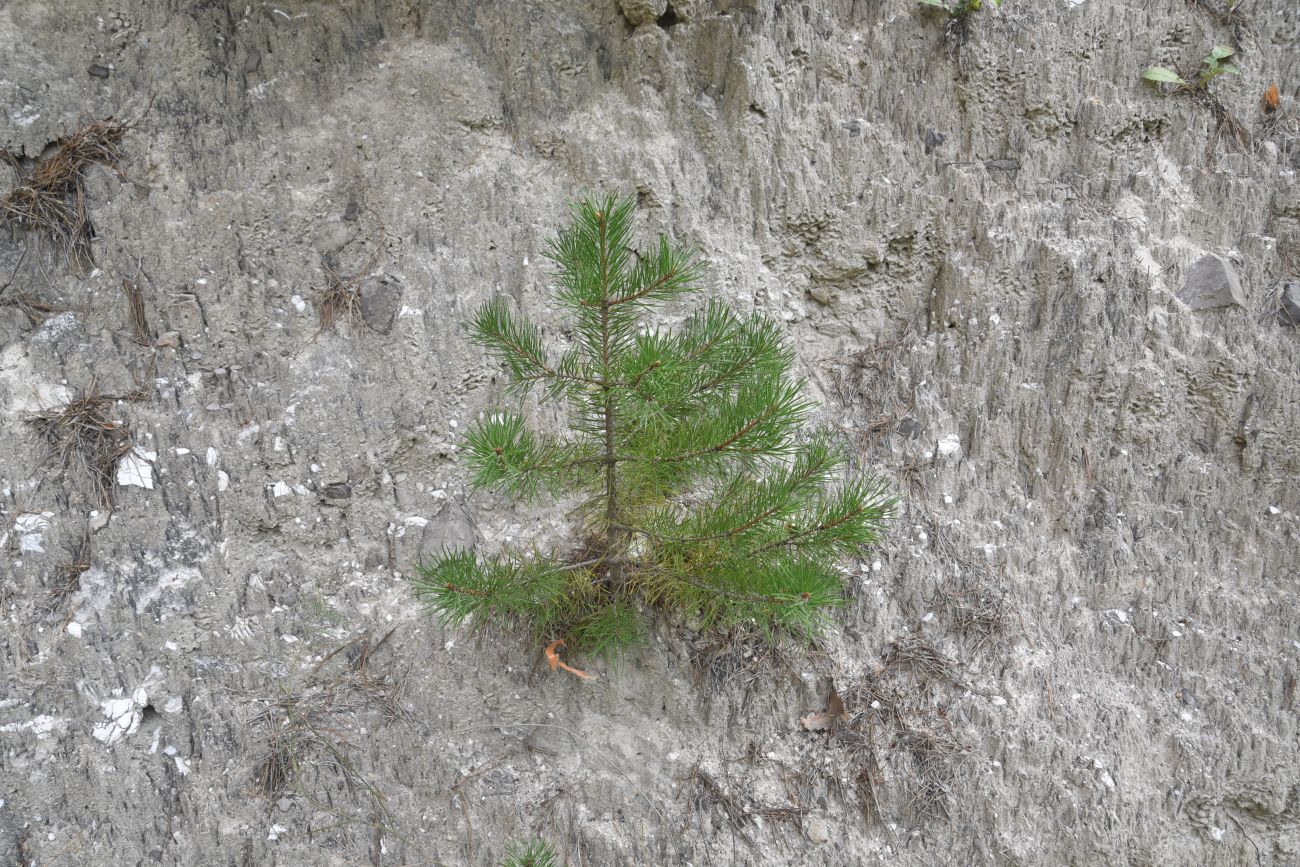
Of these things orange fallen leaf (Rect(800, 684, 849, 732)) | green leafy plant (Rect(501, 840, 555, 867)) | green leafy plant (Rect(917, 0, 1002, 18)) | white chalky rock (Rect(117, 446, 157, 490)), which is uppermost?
green leafy plant (Rect(917, 0, 1002, 18))

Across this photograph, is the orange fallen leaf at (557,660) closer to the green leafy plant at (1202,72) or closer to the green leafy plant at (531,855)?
the green leafy plant at (531,855)

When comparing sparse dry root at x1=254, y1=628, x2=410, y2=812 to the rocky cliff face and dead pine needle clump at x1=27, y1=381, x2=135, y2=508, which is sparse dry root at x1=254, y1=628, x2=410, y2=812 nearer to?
the rocky cliff face

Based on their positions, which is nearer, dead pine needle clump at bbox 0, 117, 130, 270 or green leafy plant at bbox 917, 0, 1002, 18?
dead pine needle clump at bbox 0, 117, 130, 270

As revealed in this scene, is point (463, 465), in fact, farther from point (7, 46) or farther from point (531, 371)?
point (7, 46)

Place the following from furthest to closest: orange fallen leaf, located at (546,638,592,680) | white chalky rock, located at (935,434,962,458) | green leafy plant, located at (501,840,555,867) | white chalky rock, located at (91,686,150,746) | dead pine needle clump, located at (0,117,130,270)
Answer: white chalky rock, located at (935,434,962,458), dead pine needle clump, located at (0,117,130,270), white chalky rock, located at (91,686,150,746), orange fallen leaf, located at (546,638,592,680), green leafy plant, located at (501,840,555,867)

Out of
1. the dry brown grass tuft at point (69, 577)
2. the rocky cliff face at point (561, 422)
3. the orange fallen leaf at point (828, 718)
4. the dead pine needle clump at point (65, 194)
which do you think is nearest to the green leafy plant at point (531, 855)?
the rocky cliff face at point (561, 422)

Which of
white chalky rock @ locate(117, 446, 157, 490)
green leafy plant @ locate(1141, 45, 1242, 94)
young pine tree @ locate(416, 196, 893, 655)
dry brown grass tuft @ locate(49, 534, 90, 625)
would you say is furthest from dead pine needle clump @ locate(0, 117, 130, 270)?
green leafy plant @ locate(1141, 45, 1242, 94)
